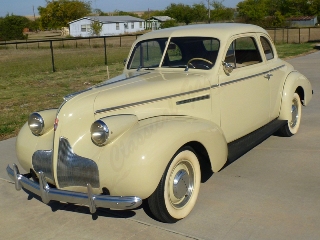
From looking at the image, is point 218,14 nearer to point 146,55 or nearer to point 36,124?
point 146,55

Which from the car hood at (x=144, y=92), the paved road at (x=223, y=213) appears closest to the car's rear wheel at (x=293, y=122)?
the paved road at (x=223, y=213)

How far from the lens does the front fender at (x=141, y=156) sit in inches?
135

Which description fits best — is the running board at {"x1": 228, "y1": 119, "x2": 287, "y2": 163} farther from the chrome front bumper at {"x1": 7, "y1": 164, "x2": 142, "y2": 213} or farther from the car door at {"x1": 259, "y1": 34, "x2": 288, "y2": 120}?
the chrome front bumper at {"x1": 7, "y1": 164, "x2": 142, "y2": 213}

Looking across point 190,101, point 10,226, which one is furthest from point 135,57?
point 10,226

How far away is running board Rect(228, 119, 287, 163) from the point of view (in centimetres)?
471

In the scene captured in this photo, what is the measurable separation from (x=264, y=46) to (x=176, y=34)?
142 centimetres

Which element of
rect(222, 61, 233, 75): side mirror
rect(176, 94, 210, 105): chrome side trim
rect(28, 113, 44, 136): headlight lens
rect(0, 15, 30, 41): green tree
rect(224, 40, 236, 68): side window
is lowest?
rect(28, 113, 44, 136): headlight lens

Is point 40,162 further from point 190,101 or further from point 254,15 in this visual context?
point 254,15

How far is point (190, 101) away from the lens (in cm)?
438

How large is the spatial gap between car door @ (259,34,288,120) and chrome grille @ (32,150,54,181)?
319 cm

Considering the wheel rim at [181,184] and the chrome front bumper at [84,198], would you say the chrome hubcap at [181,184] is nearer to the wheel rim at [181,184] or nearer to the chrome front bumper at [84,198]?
the wheel rim at [181,184]

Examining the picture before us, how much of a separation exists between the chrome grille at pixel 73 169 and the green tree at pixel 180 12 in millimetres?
57907

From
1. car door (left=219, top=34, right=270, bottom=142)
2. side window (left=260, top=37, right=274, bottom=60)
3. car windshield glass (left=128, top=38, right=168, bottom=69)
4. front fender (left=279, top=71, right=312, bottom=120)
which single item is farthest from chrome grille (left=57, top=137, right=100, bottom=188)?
front fender (left=279, top=71, right=312, bottom=120)

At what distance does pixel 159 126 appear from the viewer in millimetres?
3771
